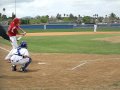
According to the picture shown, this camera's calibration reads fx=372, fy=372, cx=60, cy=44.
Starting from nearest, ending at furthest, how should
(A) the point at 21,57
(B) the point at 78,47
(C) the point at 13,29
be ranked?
1. (A) the point at 21,57
2. (C) the point at 13,29
3. (B) the point at 78,47

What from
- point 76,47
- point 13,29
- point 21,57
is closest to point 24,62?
point 21,57

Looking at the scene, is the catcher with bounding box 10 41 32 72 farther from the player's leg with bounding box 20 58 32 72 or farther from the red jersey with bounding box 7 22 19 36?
the red jersey with bounding box 7 22 19 36

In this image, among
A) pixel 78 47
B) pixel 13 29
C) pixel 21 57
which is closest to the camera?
pixel 21 57

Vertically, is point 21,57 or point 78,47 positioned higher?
point 21,57

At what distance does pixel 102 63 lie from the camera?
14.1 metres

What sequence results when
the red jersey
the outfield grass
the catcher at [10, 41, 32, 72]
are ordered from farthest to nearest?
the outfield grass
the red jersey
the catcher at [10, 41, 32, 72]

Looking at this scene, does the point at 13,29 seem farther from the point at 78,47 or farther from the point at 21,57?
the point at 78,47

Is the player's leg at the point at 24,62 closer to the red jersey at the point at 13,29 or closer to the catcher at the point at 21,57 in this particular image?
the catcher at the point at 21,57

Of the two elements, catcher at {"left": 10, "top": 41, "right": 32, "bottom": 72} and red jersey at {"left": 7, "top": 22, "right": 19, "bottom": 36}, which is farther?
red jersey at {"left": 7, "top": 22, "right": 19, "bottom": 36}

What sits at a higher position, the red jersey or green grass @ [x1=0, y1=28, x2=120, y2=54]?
the red jersey

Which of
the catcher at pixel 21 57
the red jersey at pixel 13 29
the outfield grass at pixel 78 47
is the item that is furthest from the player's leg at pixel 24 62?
the outfield grass at pixel 78 47

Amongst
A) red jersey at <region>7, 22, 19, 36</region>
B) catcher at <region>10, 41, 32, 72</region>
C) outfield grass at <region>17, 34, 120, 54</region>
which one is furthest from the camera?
outfield grass at <region>17, 34, 120, 54</region>

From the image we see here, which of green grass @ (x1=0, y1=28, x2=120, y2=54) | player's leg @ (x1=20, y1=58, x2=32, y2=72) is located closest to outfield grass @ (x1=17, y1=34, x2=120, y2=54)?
green grass @ (x1=0, y1=28, x2=120, y2=54)

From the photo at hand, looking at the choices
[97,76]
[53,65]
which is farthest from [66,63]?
[97,76]
